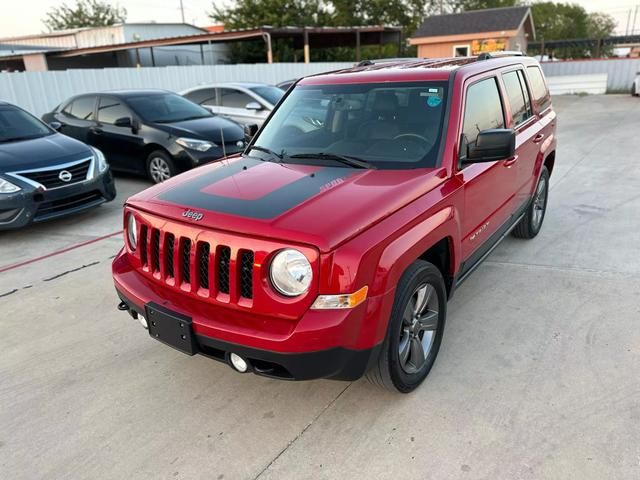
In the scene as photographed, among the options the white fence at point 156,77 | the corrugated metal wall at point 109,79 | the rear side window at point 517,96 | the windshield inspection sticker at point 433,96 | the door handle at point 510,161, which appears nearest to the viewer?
the windshield inspection sticker at point 433,96

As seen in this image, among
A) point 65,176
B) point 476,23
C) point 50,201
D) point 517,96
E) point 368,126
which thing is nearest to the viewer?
point 368,126

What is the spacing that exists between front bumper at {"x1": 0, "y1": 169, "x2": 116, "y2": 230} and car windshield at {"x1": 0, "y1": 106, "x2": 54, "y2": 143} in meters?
1.21

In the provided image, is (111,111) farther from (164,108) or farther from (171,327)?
(171,327)

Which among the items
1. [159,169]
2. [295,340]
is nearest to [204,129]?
[159,169]

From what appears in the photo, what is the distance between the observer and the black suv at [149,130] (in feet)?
25.8

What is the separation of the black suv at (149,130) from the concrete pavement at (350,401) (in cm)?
374

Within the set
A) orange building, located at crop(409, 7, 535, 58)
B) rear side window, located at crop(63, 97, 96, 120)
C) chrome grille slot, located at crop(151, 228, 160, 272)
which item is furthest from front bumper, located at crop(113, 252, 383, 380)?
orange building, located at crop(409, 7, 535, 58)

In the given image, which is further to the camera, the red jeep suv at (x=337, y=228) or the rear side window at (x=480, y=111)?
the rear side window at (x=480, y=111)

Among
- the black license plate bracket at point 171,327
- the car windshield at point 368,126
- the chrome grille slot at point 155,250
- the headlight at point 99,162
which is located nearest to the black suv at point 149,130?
the headlight at point 99,162

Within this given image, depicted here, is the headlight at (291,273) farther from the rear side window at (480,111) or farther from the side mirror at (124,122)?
the side mirror at (124,122)

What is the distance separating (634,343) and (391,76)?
8.03ft

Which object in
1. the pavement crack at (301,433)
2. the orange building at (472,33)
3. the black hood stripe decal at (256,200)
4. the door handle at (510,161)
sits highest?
the orange building at (472,33)

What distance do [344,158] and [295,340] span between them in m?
1.40

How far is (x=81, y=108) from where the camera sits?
897 centimetres
